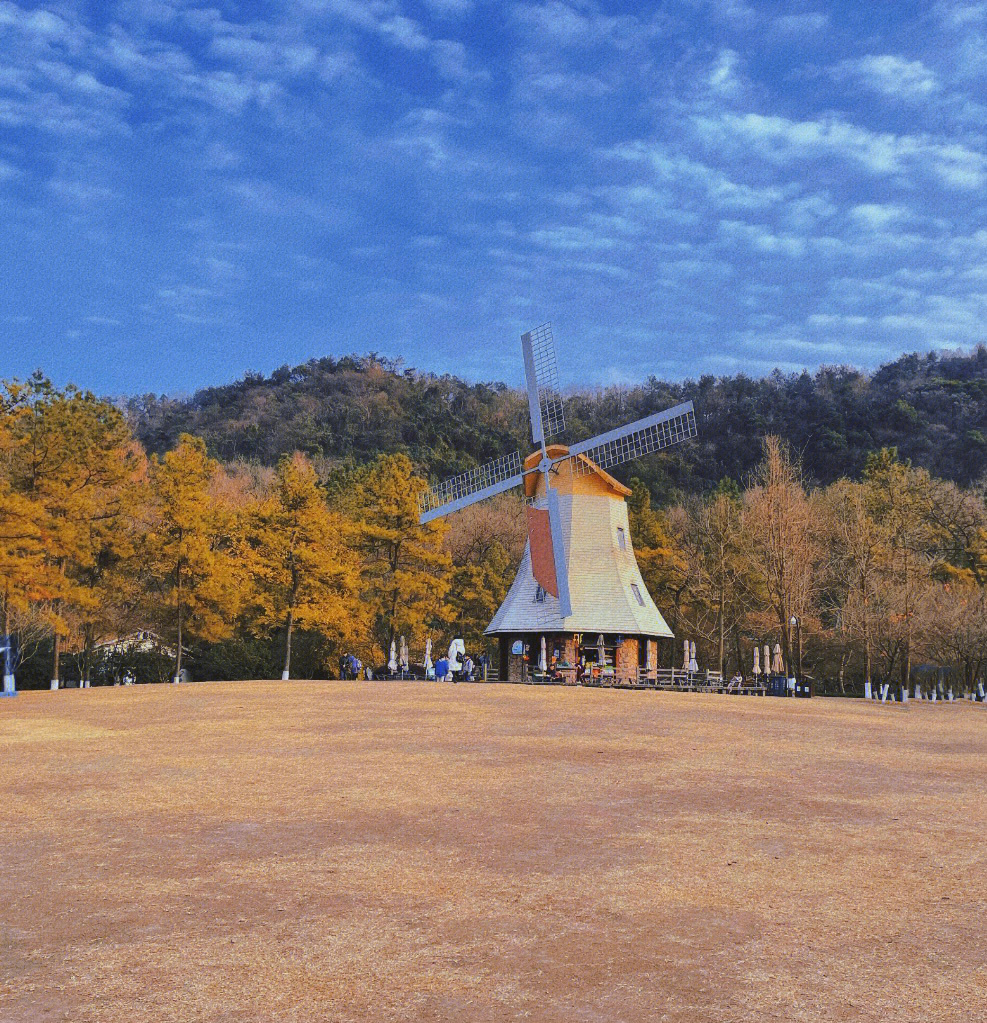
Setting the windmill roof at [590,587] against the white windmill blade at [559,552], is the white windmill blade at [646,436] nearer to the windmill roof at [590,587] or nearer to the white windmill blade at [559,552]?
the windmill roof at [590,587]

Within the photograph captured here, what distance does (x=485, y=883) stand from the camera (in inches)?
292

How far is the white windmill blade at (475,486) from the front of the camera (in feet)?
127

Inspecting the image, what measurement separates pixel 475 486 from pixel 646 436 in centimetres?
686

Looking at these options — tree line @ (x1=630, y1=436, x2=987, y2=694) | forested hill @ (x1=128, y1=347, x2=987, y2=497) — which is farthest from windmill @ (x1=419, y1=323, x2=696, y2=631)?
forested hill @ (x1=128, y1=347, x2=987, y2=497)

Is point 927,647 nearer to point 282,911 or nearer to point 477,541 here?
point 477,541

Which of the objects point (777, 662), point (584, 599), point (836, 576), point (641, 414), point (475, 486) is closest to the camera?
point (584, 599)

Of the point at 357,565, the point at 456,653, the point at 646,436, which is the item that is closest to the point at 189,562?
the point at 357,565

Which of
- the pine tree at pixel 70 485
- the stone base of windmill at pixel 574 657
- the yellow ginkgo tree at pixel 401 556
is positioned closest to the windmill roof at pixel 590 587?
the stone base of windmill at pixel 574 657

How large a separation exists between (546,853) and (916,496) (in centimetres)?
5289

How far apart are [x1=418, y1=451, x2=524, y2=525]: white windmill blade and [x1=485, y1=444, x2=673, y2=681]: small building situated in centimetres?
89

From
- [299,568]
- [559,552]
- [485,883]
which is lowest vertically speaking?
[485,883]

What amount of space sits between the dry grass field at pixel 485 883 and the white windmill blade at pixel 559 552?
20287mm

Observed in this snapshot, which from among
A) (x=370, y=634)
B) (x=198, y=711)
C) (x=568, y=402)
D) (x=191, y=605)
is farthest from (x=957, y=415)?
(x=198, y=711)

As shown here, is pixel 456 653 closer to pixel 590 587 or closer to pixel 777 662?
pixel 590 587
